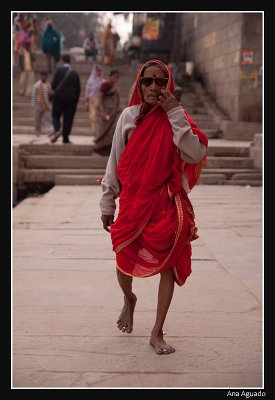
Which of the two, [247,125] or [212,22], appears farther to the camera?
[212,22]

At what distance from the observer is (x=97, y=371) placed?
10.9ft

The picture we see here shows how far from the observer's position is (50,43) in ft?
64.8

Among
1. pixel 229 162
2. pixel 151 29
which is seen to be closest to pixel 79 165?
pixel 229 162

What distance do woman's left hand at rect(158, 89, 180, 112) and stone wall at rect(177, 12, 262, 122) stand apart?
13730mm

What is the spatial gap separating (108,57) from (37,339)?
19915mm

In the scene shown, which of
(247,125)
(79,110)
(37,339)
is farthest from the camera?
(79,110)

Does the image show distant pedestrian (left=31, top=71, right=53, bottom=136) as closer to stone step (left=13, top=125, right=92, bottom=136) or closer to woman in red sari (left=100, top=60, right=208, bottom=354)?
stone step (left=13, top=125, right=92, bottom=136)

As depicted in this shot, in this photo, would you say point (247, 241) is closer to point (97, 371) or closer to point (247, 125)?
point (97, 371)

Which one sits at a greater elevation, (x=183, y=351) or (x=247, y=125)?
(x=247, y=125)

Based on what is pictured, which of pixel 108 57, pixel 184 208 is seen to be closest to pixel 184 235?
pixel 184 208

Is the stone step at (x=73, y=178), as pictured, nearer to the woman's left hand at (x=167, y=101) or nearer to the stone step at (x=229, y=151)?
the stone step at (x=229, y=151)

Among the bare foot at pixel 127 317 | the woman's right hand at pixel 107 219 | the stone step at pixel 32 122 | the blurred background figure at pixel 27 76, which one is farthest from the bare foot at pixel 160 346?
the blurred background figure at pixel 27 76

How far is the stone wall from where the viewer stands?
54.0ft

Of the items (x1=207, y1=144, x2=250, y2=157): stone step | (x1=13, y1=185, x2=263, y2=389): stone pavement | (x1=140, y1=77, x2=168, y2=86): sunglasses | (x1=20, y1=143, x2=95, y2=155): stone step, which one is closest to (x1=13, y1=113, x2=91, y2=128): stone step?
(x1=20, y1=143, x2=95, y2=155): stone step
